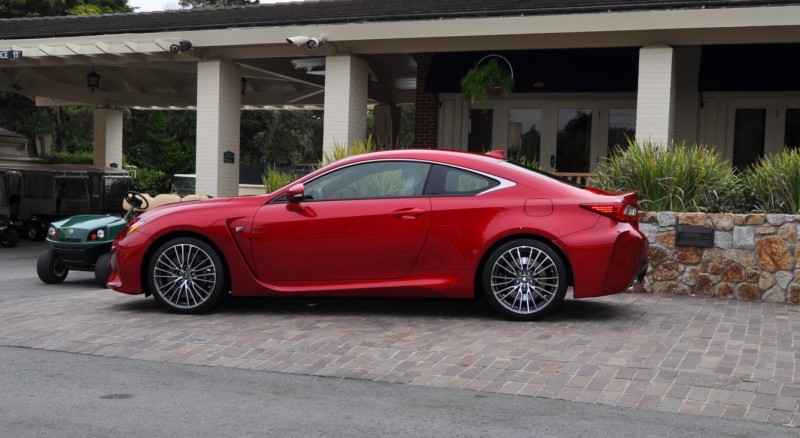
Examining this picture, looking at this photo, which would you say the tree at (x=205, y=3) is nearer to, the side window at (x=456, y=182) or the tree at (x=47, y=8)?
the tree at (x=47, y=8)

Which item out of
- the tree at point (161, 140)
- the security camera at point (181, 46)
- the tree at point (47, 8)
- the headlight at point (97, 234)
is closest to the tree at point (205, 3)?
the tree at point (161, 140)

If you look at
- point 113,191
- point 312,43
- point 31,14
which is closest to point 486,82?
point 312,43

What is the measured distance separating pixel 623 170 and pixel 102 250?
6775 mm

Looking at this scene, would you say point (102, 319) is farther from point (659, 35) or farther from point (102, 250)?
point (659, 35)

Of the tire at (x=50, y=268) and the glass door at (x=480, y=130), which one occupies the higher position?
the glass door at (x=480, y=130)

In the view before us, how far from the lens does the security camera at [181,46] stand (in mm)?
15523

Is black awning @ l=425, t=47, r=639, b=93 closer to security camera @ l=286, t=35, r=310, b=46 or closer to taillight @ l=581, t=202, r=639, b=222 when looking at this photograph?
security camera @ l=286, t=35, r=310, b=46

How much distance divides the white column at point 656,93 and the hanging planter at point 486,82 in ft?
10.1

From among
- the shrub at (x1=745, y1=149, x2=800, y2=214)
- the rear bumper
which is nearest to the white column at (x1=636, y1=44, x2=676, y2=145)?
the shrub at (x1=745, y1=149, x2=800, y2=214)

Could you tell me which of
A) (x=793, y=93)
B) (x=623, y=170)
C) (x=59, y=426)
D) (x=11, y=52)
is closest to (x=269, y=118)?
(x=11, y=52)

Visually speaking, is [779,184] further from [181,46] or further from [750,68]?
[181,46]

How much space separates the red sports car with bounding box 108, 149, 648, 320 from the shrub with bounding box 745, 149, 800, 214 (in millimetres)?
2670

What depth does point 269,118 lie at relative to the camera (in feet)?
173

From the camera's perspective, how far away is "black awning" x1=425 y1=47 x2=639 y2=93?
1614cm
